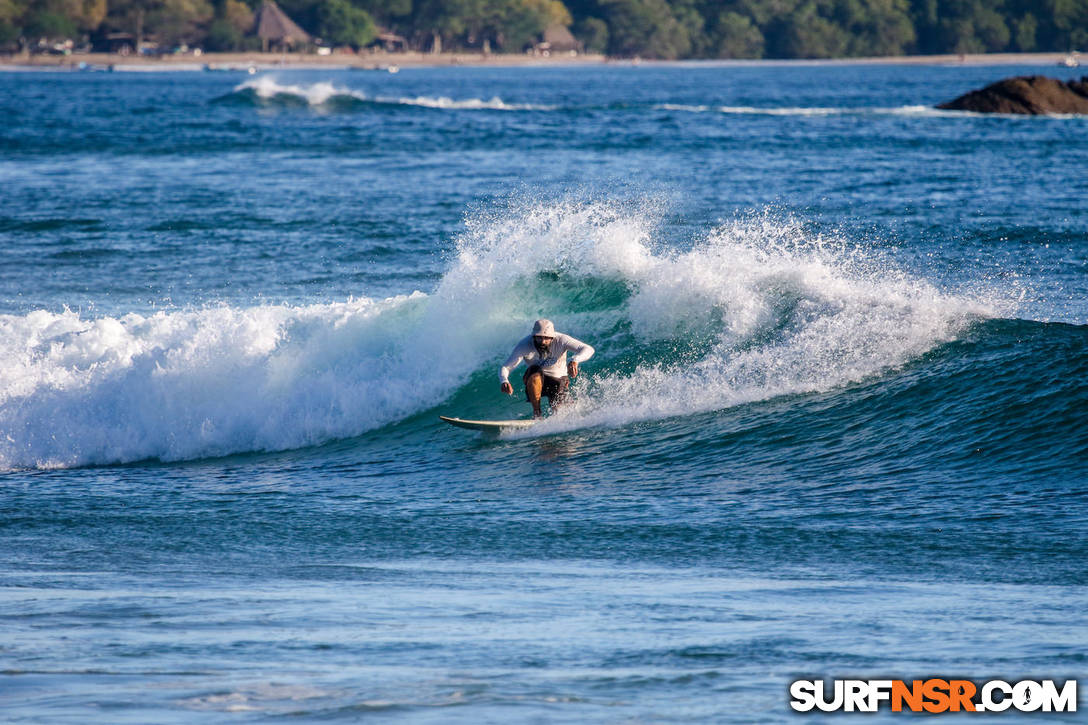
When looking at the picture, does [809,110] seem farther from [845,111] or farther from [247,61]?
[247,61]

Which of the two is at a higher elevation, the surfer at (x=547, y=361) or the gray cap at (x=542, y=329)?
the gray cap at (x=542, y=329)

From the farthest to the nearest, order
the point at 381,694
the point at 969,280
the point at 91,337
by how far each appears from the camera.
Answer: the point at 969,280, the point at 91,337, the point at 381,694

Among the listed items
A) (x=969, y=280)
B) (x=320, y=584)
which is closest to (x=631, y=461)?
(x=320, y=584)

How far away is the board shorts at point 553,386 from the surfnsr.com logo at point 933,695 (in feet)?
22.2

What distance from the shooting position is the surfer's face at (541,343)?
12.3 metres

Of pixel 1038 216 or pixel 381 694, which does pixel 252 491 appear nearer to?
pixel 381 694

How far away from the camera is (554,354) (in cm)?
1256

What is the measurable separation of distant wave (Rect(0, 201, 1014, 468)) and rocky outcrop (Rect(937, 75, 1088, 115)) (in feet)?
175

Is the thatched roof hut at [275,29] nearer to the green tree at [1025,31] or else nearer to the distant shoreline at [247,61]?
the distant shoreline at [247,61]

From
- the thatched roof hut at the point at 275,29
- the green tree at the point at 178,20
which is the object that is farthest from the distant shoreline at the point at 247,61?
the green tree at the point at 178,20

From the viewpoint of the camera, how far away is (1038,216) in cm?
2584

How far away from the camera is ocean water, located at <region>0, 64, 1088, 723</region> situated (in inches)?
255

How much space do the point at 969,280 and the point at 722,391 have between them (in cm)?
765

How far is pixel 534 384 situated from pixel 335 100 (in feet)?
229
